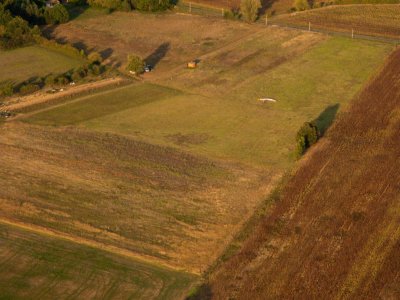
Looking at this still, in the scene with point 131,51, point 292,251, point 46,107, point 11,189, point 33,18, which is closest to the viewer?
point 292,251

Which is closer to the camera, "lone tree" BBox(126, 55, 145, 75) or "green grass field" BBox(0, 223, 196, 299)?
"green grass field" BBox(0, 223, 196, 299)

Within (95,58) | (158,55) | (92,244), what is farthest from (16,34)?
(92,244)

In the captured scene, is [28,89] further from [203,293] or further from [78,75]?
[203,293]

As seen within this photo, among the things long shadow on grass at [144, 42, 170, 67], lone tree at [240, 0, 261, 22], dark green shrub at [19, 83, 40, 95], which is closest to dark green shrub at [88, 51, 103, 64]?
long shadow on grass at [144, 42, 170, 67]

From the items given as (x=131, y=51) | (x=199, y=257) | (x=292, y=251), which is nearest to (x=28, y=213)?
(x=199, y=257)

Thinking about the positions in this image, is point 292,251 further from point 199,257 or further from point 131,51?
point 131,51

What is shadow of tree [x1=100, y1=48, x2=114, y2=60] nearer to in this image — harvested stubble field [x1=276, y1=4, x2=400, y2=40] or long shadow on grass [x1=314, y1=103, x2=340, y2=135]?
harvested stubble field [x1=276, y1=4, x2=400, y2=40]

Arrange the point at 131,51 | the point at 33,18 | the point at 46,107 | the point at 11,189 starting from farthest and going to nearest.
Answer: the point at 33,18 < the point at 131,51 < the point at 46,107 < the point at 11,189
